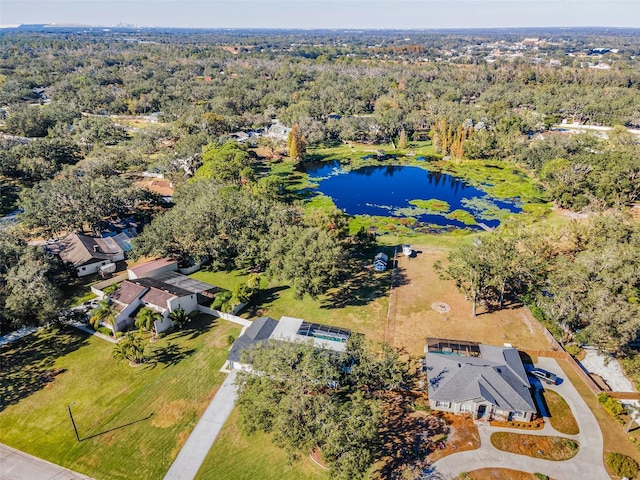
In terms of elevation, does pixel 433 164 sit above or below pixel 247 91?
below

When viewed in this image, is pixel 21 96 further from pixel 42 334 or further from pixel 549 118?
pixel 549 118

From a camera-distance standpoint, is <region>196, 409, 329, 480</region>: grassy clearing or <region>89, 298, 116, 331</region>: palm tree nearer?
<region>196, 409, 329, 480</region>: grassy clearing

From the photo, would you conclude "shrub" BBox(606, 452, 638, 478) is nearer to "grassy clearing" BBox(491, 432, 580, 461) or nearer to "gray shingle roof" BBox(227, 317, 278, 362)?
"grassy clearing" BBox(491, 432, 580, 461)

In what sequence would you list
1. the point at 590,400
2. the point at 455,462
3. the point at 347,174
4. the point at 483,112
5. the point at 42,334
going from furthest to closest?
the point at 483,112 → the point at 347,174 → the point at 42,334 → the point at 590,400 → the point at 455,462

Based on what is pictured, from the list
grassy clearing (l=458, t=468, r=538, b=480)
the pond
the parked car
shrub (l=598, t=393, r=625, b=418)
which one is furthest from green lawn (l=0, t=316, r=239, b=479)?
the pond

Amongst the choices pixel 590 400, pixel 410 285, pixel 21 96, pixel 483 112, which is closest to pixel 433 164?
pixel 483 112

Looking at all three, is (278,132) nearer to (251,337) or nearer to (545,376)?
(251,337)
